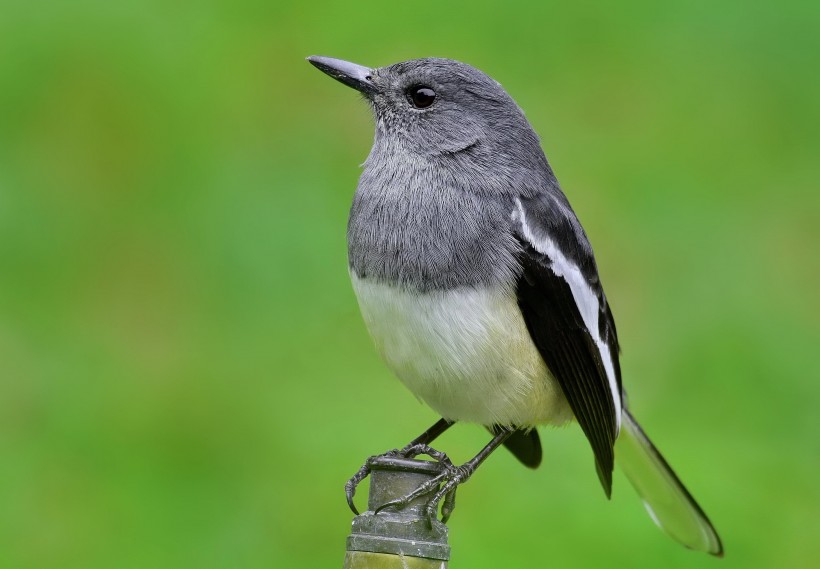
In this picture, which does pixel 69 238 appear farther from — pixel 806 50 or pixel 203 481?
pixel 806 50

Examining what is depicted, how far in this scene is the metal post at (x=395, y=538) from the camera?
6.83 ft

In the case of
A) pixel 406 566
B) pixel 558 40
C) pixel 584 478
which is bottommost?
pixel 584 478

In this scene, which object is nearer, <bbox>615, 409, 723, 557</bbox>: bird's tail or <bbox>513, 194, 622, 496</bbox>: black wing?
<bbox>513, 194, 622, 496</bbox>: black wing

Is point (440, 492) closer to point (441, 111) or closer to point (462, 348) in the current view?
point (462, 348)

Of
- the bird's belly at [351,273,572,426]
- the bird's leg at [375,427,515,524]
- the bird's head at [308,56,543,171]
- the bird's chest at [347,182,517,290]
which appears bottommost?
the bird's leg at [375,427,515,524]

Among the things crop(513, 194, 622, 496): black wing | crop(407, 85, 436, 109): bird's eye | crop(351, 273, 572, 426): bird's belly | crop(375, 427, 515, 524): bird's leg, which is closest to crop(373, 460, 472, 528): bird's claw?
crop(375, 427, 515, 524): bird's leg

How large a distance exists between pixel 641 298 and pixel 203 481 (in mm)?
1923

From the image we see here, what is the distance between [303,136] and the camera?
4793mm

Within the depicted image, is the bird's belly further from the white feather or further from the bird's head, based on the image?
the bird's head

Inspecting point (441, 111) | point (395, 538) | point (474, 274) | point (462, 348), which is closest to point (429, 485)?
point (395, 538)

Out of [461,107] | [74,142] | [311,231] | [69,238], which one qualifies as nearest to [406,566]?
[461,107]

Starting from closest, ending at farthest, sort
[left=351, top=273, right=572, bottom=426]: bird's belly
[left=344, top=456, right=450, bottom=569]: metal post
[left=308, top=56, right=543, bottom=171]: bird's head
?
[left=344, top=456, right=450, bottom=569]: metal post
[left=351, top=273, right=572, bottom=426]: bird's belly
[left=308, top=56, right=543, bottom=171]: bird's head

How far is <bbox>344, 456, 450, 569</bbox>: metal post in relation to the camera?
6.83 ft

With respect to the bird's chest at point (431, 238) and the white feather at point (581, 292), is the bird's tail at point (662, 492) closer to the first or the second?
the white feather at point (581, 292)
